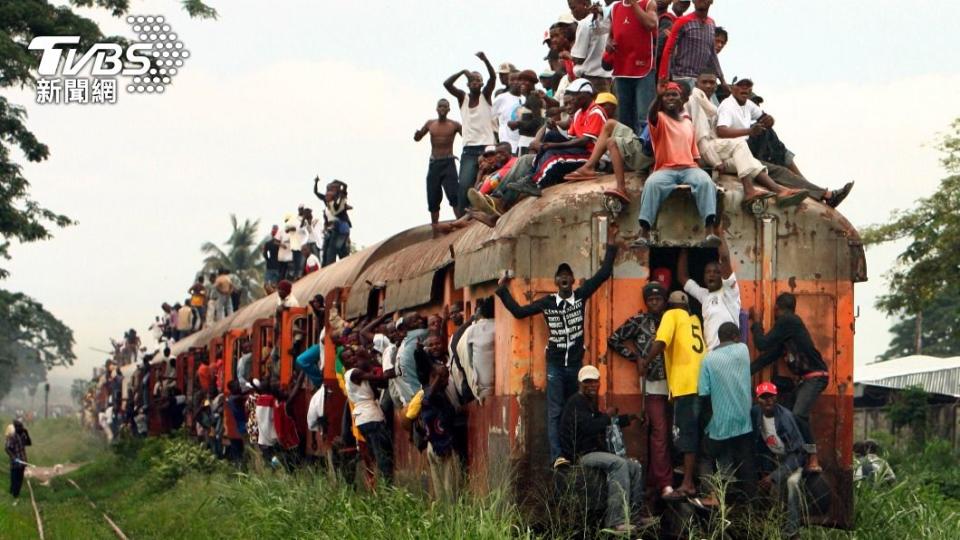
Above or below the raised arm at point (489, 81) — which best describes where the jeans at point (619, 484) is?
below

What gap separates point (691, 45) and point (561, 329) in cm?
360

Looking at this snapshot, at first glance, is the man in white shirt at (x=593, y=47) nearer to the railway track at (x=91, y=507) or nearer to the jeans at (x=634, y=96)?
the jeans at (x=634, y=96)

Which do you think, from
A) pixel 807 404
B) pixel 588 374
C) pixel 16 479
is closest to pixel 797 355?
pixel 807 404

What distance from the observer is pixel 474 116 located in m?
17.0

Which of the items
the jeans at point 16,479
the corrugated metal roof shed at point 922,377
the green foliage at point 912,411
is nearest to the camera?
the jeans at point 16,479

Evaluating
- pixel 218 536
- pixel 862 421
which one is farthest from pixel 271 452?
pixel 862 421

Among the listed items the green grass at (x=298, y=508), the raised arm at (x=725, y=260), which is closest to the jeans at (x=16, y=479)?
the green grass at (x=298, y=508)

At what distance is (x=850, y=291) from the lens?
1103cm

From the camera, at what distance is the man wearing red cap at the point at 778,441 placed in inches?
416

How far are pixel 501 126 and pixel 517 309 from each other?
6187mm

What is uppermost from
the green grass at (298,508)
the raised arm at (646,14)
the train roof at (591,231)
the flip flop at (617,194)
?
the raised arm at (646,14)

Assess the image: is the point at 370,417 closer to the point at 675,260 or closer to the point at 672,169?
the point at 675,260

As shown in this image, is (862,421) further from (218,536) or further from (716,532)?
(716,532)

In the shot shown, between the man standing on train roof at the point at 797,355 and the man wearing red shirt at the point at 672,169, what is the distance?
2.07ft
